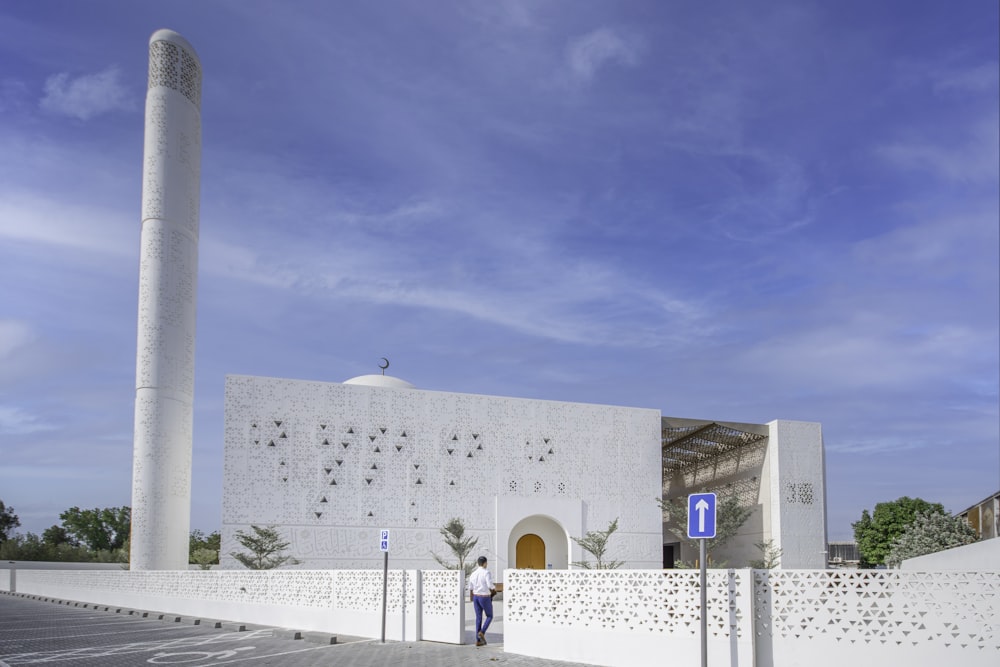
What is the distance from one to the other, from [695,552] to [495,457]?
15066 mm

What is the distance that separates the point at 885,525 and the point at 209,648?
146ft

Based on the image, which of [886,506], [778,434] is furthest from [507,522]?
[886,506]

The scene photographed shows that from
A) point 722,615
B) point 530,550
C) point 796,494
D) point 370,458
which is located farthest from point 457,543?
point 722,615

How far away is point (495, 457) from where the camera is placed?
97.7 ft

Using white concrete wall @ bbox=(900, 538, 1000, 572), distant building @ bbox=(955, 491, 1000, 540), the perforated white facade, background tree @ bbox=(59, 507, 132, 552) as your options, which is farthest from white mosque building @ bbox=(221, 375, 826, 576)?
background tree @ bbox=(59, 507, 132, 552)

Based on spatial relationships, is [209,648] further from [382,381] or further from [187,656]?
[382,381]

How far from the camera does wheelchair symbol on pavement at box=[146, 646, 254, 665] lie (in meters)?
11.1

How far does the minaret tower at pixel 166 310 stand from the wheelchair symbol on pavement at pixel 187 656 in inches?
640

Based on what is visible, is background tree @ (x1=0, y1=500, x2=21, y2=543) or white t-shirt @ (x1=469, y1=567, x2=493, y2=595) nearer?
white t-shirt @ (x1=469, y1=567, x2=493, y2=595)

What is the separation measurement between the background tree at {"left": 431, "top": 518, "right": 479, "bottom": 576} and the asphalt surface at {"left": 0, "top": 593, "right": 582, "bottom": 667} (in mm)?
10356

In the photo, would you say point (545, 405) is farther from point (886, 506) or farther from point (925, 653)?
point (886, 506)

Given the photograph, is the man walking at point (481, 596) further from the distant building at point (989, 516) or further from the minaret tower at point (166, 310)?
the minaret tower at point (166, 310)

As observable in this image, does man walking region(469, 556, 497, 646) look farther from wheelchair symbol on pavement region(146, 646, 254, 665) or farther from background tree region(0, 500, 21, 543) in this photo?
background tree region(0, 500, 21, 543)

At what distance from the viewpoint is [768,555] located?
30.2 meters
